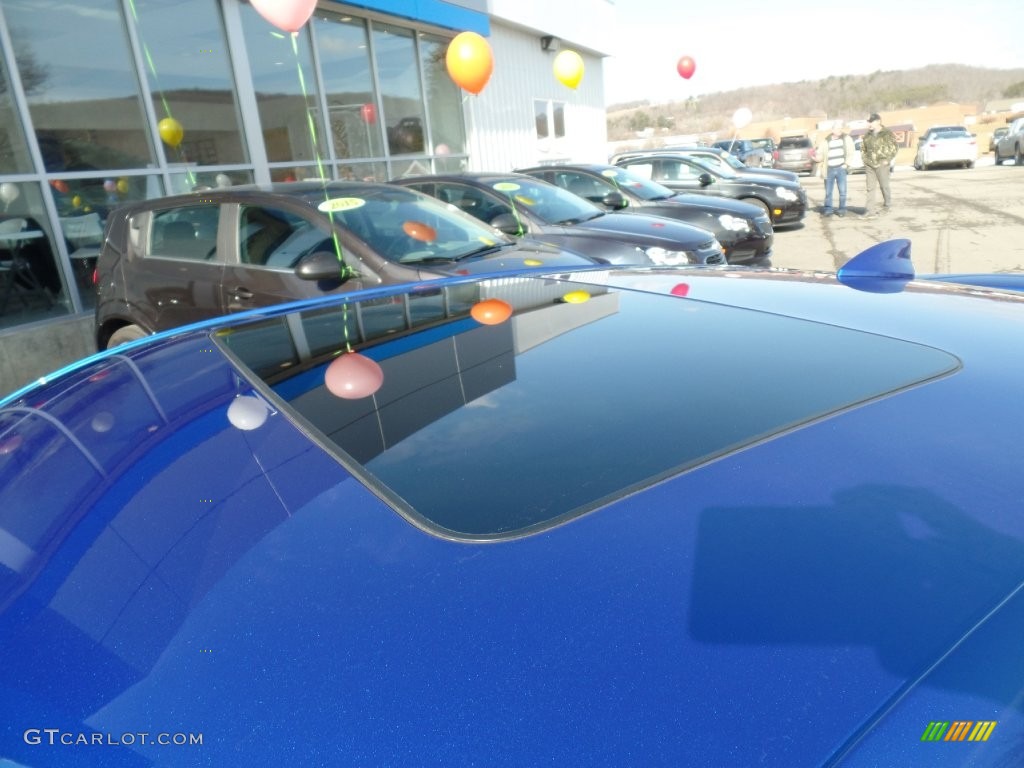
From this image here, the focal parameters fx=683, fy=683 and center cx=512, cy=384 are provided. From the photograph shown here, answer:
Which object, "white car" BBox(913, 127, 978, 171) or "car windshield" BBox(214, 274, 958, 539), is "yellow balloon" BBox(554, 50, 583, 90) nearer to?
"car windshield" BBox(214, 274, 958, 539)

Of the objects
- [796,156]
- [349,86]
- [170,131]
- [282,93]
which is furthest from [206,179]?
[796,156]

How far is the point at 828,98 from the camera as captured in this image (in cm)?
8688

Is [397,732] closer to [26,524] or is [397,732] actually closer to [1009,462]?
[26,524]

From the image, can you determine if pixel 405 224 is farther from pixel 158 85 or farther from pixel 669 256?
pixel 158 85

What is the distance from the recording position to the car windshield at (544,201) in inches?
254

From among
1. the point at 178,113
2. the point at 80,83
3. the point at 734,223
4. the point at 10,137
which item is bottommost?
the point at 734,223

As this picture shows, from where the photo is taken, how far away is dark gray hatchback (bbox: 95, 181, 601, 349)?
13.4 feet

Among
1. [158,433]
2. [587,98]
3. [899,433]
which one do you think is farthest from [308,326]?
[587,98]

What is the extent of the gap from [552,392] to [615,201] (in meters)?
7.45

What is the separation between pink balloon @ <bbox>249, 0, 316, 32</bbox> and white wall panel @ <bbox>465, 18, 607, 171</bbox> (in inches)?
234

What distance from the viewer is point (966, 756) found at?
642 millimetres

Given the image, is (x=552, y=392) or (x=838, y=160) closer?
(x=552, y=392)
